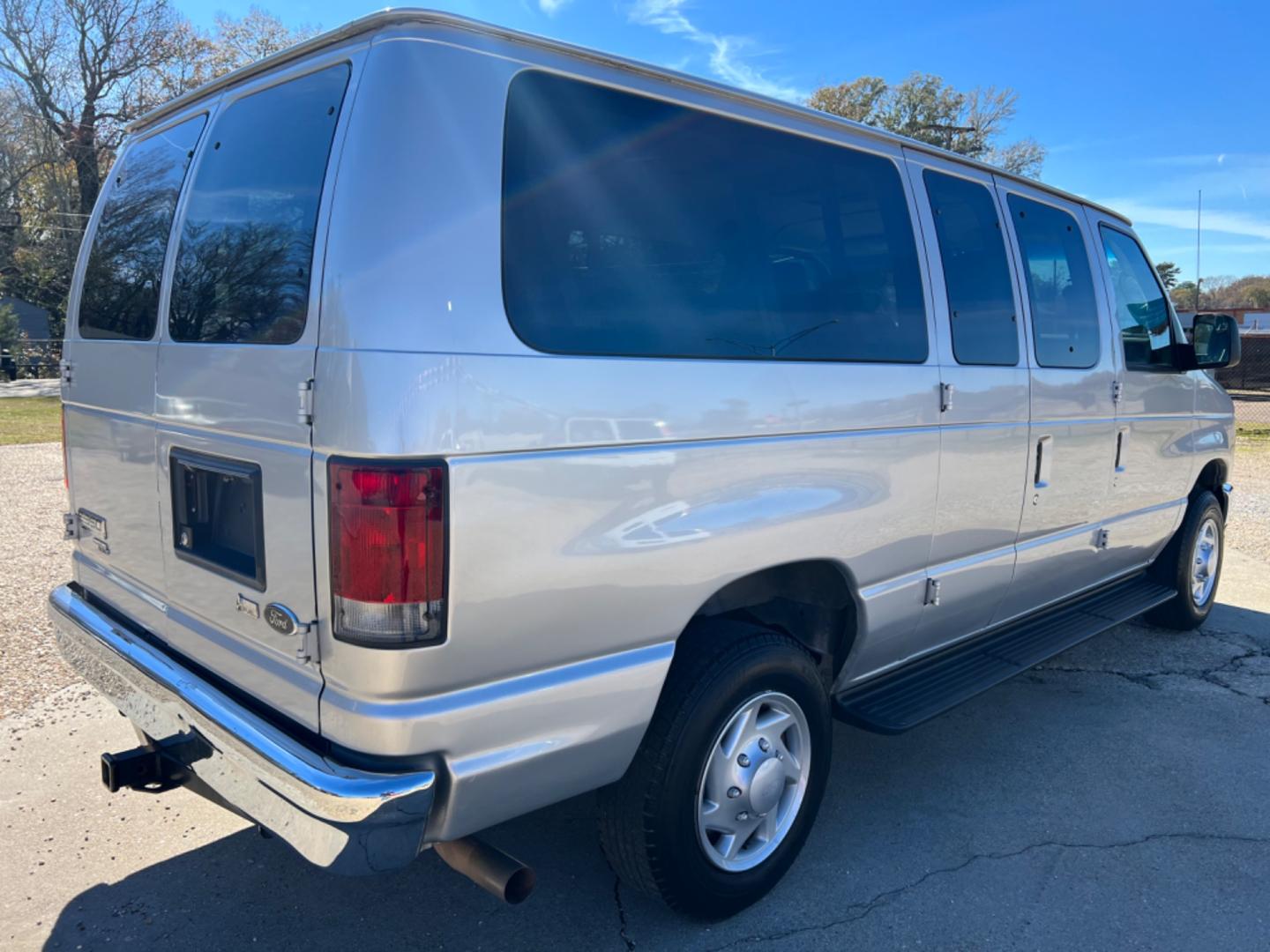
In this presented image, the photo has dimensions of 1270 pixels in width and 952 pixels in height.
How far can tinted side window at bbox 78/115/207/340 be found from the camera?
2.84 metres

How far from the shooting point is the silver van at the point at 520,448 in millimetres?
2049

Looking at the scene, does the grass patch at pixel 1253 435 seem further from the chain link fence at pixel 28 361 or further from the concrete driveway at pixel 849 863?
the chain link fence at pixel 28 361

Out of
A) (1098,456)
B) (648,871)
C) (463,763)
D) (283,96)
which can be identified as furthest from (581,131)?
(1098,456)

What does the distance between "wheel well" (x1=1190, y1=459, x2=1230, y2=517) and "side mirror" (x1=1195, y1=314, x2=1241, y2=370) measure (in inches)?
32.3

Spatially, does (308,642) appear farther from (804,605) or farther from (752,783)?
(804,605)

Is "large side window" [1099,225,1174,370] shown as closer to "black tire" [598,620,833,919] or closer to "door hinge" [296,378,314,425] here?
"black tire" [598,620,833,919]

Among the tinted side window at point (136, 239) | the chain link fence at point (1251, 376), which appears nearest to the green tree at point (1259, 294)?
Result: the chain link fence at point (1251, 376)

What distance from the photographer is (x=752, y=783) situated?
281 centimetres

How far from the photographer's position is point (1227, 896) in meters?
3.05

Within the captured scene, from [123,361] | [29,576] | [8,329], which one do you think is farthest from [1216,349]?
[8,329]

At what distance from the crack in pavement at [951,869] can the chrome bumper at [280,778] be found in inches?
47.7

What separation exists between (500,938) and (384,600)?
1.33 metres

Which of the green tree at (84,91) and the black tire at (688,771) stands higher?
the green tree at (84,91)

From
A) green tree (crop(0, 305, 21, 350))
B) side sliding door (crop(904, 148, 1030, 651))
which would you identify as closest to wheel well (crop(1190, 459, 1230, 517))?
side sliding door (crop(904, 148, 1030, 651))
